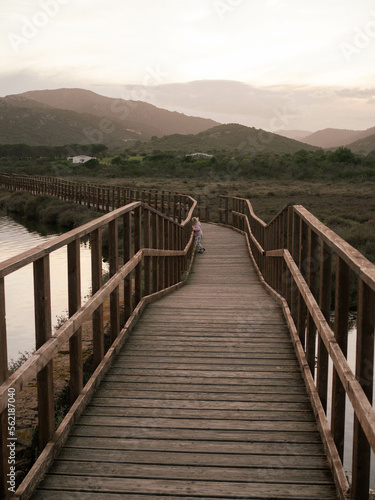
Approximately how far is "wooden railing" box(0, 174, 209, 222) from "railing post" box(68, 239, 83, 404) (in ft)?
54.4

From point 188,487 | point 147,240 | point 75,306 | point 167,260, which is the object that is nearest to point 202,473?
point 188,487

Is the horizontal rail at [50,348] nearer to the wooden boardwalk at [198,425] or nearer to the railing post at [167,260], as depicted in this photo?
the wooden boardwalk at [198,425]

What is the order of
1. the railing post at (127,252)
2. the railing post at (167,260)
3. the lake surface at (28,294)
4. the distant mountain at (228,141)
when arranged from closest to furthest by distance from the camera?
the railing post at (127,252), the railing post at (167,260), the lake surface at (28,294), the distant mountain at (228,141)

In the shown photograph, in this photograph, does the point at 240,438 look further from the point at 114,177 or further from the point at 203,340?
the point at 114,177

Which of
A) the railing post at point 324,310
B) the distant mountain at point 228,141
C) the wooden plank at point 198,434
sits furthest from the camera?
the distant mountain at point 228,141

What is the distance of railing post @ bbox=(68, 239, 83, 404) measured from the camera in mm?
3564

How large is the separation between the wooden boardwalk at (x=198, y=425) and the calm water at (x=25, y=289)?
5834 millimetres

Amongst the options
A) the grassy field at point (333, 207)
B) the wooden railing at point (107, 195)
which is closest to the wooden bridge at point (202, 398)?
the grassy field at point (333, 207)

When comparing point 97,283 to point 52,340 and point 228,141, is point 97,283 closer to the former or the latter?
point 52,340

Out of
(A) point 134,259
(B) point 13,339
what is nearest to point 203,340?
(A) point 134,259

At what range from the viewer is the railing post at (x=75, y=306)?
A: 140 inches

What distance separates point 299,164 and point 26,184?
29848 mm

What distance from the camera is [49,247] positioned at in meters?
3.04

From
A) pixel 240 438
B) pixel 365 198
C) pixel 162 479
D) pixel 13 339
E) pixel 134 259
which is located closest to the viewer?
pixel 162 479
